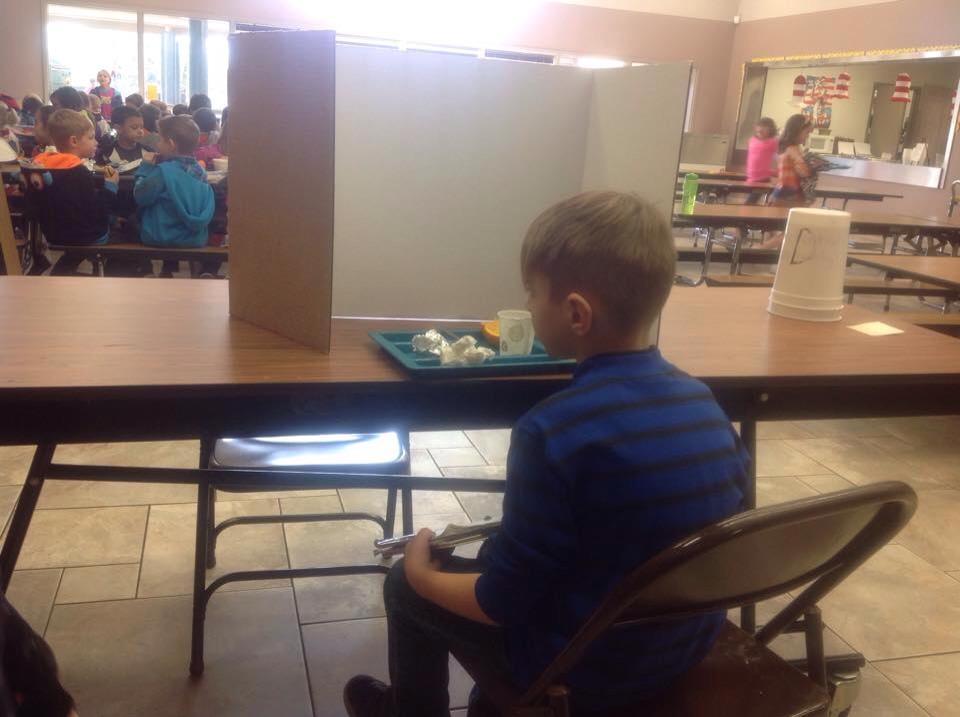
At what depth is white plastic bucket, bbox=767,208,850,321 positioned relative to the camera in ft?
6.03

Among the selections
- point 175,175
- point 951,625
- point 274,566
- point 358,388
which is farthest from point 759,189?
point 358,388

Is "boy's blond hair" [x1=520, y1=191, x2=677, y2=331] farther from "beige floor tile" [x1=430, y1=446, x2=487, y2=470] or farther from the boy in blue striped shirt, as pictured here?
"beige floor tile" [x1=430, y1=446, x2=487, y2=470]

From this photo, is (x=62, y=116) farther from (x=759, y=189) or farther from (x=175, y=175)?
(x=759, y=189)

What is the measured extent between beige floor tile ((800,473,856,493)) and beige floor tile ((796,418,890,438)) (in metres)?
0.42

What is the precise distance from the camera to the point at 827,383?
4.87ft

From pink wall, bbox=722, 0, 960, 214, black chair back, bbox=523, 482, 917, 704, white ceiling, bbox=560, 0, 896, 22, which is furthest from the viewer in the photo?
white ceiling, bbox=560, 0, 896, 22

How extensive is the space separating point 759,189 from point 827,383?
6.25 metres

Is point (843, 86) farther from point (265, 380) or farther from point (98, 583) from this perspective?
point (265, 380)

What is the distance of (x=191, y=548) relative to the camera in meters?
2.16

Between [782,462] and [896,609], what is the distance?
93 centimetres

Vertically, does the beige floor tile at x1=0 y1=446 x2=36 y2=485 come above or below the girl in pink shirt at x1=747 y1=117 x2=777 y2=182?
below

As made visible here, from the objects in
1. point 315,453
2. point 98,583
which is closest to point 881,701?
point 315,453

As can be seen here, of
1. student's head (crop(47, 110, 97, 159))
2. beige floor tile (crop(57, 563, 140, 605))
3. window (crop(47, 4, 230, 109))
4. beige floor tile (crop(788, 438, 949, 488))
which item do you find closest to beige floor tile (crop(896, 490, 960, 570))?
beige floor tile (crop(788, 438, 949, 488))

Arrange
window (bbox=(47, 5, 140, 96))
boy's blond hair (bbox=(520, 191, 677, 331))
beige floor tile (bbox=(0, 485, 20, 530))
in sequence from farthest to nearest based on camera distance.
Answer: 1. window (bbox=(47, 5, 140, 96))
2. beige floor tile (bbox=(0, 485, 20, 530))
3. boy's blond hair (bbox=(520, 191, 677, 331))
